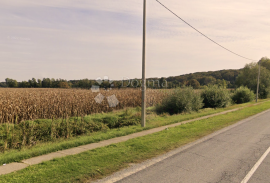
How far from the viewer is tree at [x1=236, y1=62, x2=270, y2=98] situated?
169 ft

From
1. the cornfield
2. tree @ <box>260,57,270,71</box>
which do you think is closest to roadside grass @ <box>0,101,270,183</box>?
the cornfield

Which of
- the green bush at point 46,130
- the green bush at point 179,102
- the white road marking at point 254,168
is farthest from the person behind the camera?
the green bush at point 179,102

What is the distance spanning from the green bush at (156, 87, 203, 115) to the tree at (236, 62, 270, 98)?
38.9 m

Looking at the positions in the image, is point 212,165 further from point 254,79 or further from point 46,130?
point 254,79

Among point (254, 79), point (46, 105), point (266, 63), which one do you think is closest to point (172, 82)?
point (46, 105)

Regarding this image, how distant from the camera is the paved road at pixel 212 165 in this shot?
5219 mm

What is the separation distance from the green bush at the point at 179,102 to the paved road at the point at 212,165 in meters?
10.9

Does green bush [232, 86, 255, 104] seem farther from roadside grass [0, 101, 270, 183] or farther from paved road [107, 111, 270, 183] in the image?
roadside grass [0, 101, 270, 183]

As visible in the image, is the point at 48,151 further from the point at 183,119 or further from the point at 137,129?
the point at 183,119

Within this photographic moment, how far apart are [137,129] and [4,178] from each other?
290 inches

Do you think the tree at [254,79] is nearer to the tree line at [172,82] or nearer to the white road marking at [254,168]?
the tree line at [172,82]

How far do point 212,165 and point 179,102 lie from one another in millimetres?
14213

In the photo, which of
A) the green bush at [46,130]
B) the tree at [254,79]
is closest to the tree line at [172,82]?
the tree at [254,79]

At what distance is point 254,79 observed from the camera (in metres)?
55.6
